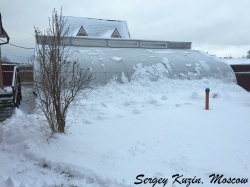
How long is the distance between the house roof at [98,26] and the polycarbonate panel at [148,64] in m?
18.5

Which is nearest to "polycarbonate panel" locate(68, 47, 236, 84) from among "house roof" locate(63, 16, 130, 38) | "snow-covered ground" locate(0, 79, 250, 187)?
"snow-covered ground" locate(0, 79, 250, 187)

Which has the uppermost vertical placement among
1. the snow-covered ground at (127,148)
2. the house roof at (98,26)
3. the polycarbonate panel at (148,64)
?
the house roof at (98,26)

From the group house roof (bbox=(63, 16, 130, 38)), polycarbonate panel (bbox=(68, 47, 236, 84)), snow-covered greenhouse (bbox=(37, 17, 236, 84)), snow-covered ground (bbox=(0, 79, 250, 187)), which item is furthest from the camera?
house roof (bbox=(63, 16, 130, 38))

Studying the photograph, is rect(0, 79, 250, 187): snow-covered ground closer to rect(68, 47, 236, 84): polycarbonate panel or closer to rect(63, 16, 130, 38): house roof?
rect(68, 47, 236, 84): polycarbonate panel

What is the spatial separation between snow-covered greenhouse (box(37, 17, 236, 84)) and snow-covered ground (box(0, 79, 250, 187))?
605cm

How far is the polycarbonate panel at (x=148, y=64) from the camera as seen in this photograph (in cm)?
1580

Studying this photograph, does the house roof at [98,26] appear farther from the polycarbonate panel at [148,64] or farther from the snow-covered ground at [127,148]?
the snow-covered ground at [127,148]

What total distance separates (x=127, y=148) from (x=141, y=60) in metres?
11.8

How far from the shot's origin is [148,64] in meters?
17.0

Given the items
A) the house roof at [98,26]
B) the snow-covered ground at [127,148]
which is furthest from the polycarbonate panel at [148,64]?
the house roof at [98,26]

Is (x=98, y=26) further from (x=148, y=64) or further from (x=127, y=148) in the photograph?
(x=127, y=148)

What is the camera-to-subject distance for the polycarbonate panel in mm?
15797

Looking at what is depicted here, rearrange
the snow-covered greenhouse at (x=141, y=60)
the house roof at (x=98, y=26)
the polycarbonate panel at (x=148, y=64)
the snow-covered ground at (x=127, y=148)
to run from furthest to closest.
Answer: the house roof at (x=98, y=26) < the snow-covered greenhouse at (x=141, y=60) < the polycarbonate panel at (x=148, y=64) < the snow-covered ground at (x=127, y=148)

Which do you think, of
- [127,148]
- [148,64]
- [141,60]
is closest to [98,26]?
[141,60]
